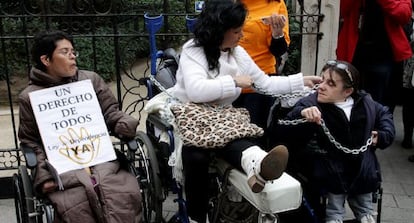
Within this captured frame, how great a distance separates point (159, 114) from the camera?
12.1 feet

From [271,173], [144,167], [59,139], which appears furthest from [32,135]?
[271,173]

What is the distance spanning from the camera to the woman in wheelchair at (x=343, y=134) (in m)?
3.33

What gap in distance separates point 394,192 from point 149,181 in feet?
7.34

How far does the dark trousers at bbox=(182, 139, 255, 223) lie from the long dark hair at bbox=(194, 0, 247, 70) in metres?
0.51

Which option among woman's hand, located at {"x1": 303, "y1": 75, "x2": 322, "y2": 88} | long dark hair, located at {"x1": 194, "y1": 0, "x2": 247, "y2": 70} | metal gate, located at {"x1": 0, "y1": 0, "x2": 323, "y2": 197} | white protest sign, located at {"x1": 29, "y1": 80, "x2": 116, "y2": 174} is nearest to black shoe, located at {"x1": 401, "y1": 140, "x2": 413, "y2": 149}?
metal gate, located at {"x1": 0, "y1": 0, "x2": 323, "y2": 197}

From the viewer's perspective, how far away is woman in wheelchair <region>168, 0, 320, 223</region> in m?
3.32

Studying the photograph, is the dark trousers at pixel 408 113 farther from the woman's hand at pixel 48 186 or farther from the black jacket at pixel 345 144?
the woman's hand at pixel 48 186

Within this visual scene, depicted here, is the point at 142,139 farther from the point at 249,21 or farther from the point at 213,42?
the point at 249,21

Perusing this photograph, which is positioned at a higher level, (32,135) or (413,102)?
(32,135)

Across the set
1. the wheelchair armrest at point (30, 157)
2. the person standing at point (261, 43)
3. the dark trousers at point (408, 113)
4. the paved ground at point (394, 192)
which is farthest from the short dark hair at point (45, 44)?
the dark trousers at point (408, 113)

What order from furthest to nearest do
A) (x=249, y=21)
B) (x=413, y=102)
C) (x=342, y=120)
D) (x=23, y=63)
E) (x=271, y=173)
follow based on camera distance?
(x=23, y=63), (x=413, y=102), (x=249, y=21), (x=342, y=120), (x=271, y=173)

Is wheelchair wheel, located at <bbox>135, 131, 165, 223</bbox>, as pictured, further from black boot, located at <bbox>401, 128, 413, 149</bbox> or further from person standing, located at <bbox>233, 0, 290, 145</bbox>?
black boot, located at <bbox>401, 128, 413, 149</bbox>

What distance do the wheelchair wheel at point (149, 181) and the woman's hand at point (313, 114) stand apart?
992 mm

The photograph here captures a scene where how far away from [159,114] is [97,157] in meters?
0.49
